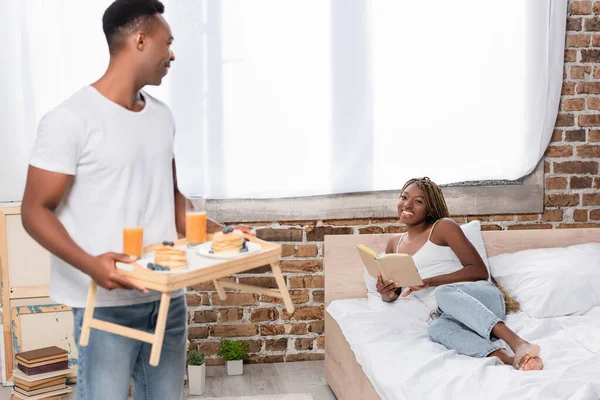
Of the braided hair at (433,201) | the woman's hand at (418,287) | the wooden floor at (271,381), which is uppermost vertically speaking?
the braided hair at (433,201)

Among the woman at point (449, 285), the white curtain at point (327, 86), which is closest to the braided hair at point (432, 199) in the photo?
the woman at point (449, 285)

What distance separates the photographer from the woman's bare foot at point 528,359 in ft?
6.97

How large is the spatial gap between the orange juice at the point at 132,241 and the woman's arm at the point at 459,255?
1.55m

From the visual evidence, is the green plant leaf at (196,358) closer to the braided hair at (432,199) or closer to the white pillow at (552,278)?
the braided hair at (432,199)

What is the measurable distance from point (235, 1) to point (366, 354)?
5.49 feet

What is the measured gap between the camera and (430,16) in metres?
3.37

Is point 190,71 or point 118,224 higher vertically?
point 190,71

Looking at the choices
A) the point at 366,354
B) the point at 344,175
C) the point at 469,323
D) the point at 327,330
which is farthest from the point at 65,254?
the point at 344,175

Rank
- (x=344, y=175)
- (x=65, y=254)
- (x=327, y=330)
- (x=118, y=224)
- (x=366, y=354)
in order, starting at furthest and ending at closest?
(x=344, y=175) < (x=327, y=330) < (x=366, y=354) < (x=118, y=224) < (x=65, y=254)

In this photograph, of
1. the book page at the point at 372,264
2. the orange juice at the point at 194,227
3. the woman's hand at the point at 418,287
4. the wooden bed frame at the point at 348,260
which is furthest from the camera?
the wooden bed frame at the point at 348,260

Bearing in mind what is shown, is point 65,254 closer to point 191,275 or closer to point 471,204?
point 191,275

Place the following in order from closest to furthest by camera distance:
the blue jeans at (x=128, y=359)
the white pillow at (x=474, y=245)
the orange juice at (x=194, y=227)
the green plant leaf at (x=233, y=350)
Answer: the blue jeans at (x=128, y=359) < the orange juice at (x=194, y=227) < the white pillow at (x=474, y=245) < the green plant leaf at (x=233, y=350)

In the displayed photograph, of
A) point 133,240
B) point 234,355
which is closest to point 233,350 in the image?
point 234,355

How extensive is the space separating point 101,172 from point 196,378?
1.80m
